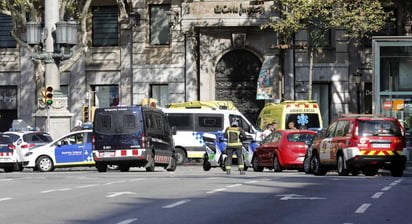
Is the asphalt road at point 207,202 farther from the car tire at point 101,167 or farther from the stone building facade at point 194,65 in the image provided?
the stone building facade at point 194,65

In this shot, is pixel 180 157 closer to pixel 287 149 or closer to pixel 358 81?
pixel 287 149

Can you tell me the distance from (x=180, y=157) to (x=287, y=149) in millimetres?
8822

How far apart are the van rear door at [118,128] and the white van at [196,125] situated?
8154 mm

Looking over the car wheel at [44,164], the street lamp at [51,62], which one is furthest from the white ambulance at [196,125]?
the car wheel at [44,164]

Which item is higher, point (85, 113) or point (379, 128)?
point (85, 113)

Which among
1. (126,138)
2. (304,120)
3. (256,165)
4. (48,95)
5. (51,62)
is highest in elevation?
(51,62)

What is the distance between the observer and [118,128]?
116 ft

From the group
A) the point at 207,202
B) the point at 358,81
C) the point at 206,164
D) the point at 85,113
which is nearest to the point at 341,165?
the point at 206,164

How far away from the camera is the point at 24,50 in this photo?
5422 cm

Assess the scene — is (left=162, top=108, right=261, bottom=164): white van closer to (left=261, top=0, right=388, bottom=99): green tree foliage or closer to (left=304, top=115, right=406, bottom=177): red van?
(left=261, top=0, right=388, bottom=99): green tree foliage

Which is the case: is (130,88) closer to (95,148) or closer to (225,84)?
(225,84)

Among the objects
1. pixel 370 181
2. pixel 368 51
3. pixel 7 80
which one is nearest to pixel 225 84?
pixel 368 51

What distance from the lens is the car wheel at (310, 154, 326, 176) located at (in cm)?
3231

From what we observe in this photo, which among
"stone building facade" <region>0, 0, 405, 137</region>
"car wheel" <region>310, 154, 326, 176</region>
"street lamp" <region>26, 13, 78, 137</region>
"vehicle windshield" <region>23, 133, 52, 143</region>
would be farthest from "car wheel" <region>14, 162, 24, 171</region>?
"car wheel" <region>310, 154, 326, 176</region>
